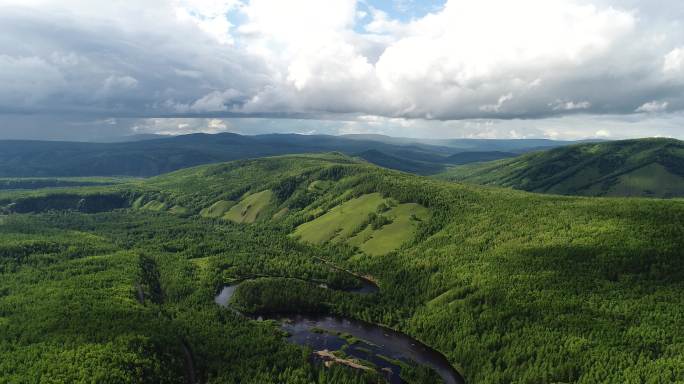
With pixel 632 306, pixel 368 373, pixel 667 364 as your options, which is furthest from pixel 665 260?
pixel 368 373

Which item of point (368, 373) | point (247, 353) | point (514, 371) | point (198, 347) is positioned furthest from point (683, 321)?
point (198, 347)

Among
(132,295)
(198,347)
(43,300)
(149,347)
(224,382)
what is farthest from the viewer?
(132,295)

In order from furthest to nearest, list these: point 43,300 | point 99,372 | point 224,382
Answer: point 43,300 → point 224,382 → point 99,372

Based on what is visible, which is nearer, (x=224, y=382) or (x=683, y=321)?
(x=224, y=382)

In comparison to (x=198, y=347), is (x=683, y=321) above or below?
above

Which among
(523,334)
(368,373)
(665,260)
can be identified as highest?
(665,260)

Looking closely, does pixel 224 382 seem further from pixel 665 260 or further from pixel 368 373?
pixel 665 260

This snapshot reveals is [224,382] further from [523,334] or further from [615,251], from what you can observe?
[615,251]
